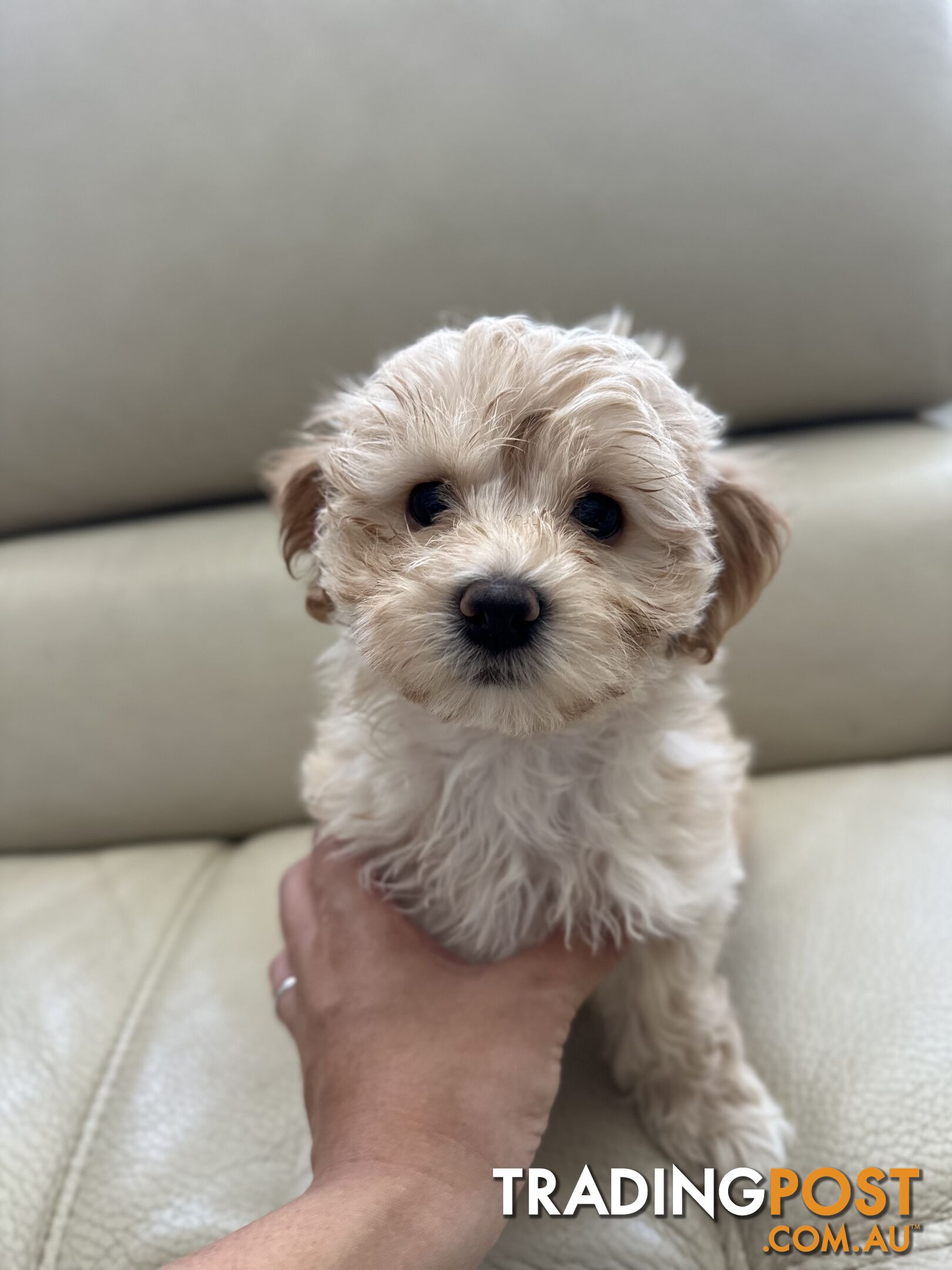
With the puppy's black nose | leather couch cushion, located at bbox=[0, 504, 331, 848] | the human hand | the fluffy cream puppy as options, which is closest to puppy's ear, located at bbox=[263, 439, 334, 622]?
the fluffy cream puppy

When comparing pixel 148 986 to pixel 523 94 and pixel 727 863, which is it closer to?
pixel 727 863

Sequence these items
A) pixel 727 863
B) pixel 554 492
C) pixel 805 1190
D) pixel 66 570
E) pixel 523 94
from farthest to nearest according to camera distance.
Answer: pixel 66 570 < pixel 523 94 < pixel 727 863 < pixel 805 1190 < pixel 554 492

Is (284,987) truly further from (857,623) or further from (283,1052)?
(857,623)

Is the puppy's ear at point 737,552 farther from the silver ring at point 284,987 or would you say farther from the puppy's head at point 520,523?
the silver ring at point 284,987

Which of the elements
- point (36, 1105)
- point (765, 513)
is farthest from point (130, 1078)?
point (765, 513)

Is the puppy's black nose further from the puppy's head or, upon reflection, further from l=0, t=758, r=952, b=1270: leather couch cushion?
l=0, t=758, r=952, b=1270: leather couch cushion

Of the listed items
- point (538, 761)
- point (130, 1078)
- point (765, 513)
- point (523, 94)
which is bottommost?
point (130, 1078)

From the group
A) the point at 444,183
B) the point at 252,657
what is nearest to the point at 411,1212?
the point at 252,657
